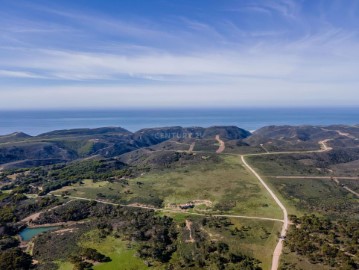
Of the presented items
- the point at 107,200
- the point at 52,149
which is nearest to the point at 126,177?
the point at 107,200

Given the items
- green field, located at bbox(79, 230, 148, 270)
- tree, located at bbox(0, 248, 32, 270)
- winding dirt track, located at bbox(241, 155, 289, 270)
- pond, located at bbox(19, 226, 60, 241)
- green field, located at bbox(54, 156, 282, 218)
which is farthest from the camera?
green field, located at bbox(54, 156, 282, 218)

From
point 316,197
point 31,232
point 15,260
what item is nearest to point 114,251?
point 15,260

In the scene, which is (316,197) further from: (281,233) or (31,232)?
(31,232)

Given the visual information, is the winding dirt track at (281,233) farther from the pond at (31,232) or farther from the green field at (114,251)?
the pond at (31,232)

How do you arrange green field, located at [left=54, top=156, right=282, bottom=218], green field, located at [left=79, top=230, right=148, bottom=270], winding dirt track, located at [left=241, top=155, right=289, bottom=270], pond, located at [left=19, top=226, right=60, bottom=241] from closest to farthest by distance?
winding dirt track, located at [left=241, top=155, right=289, bottom=270]
green field, located at [left=79, top=230, right=148, bottom=270]
pond, located at [left=19, top=226, right=60, bottom=241]
green field, located at [left=54, top=156, right=282, bottom=218]

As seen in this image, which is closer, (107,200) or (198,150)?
(107,200)

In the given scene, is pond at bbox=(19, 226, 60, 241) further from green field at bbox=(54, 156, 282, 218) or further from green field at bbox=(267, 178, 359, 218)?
green field at bbox=(267, 178, 359, 218)

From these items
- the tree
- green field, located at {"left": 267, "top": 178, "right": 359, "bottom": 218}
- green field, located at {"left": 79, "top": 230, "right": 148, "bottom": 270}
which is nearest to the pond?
the tree

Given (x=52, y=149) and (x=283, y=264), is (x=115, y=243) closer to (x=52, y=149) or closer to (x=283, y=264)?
(x=283, y=264)
